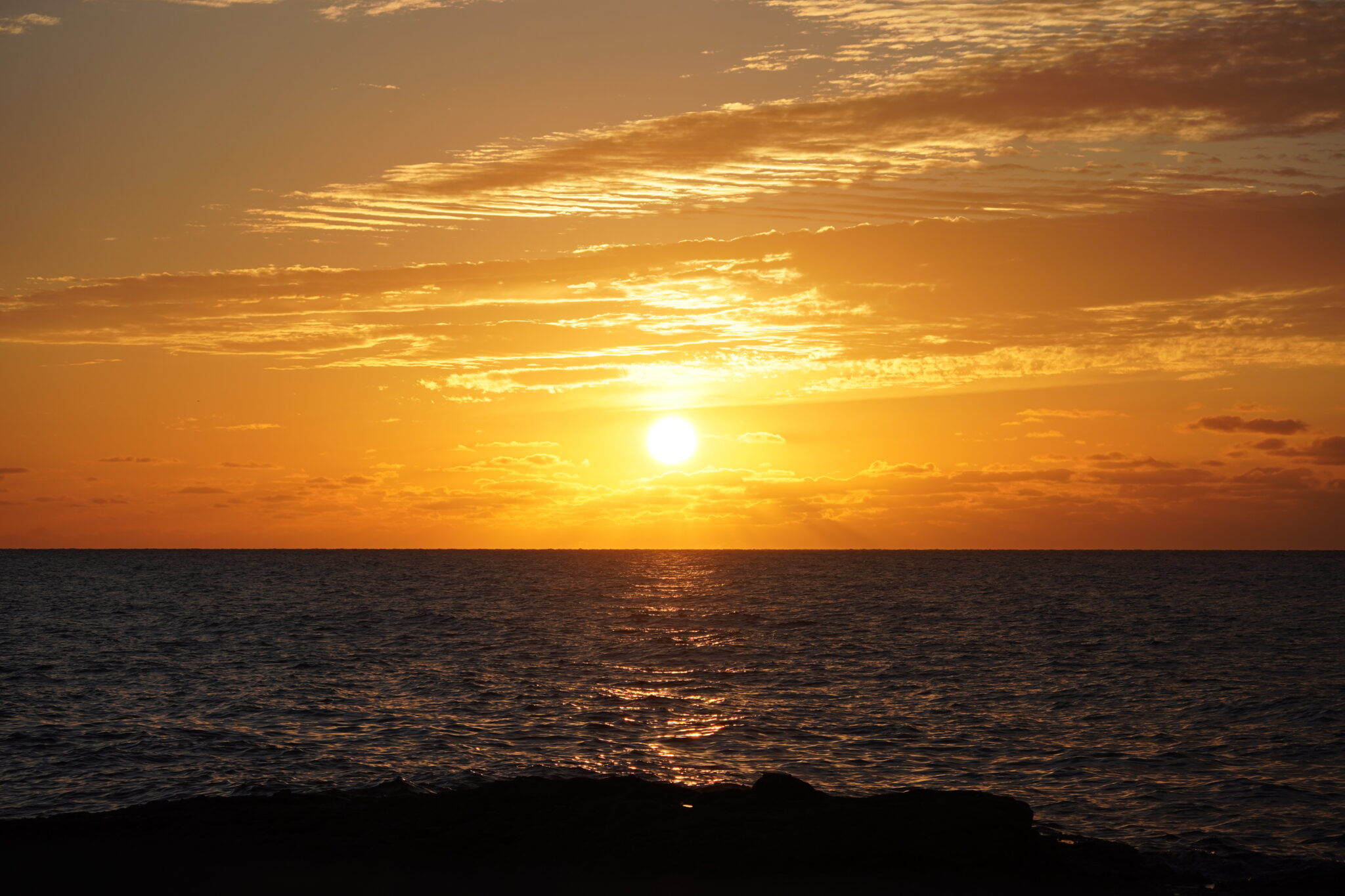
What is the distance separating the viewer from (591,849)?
20891 millimetres

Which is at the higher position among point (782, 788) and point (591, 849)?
point (782, 788)

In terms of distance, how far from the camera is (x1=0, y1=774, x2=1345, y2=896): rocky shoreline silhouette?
1944cm

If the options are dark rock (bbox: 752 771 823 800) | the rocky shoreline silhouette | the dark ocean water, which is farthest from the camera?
the dark ocean water

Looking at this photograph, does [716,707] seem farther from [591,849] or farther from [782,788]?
[591,849]

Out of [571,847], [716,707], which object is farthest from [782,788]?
[716,707]

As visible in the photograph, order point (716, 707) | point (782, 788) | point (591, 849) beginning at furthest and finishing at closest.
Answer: point (716, 707) → point (782, 788) → point (591, 849)

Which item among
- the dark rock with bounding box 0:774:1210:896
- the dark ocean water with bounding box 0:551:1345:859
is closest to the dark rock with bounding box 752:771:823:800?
the dark rock with bounding box 0:774:1210:896

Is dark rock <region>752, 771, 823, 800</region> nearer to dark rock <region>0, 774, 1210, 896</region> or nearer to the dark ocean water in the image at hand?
dark rock <region>0, 774, 1210, 896</region>

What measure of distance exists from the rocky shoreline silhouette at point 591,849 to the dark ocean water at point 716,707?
4.20 m

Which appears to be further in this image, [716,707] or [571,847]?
[716,707]

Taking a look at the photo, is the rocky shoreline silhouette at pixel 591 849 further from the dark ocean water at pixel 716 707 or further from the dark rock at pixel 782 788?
the dark ocean water at pixel 716 707

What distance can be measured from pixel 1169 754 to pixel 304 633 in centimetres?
5355

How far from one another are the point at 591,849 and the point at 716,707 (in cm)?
1917

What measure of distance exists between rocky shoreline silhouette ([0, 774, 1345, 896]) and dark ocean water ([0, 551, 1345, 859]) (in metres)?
4.20
